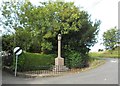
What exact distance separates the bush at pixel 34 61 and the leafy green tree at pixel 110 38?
86.3ft

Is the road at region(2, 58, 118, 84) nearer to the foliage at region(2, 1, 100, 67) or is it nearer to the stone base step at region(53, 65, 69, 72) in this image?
the stone base step at region(53, 65, 69, 72)

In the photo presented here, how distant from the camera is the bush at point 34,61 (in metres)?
24.6

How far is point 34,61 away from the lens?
26.7m

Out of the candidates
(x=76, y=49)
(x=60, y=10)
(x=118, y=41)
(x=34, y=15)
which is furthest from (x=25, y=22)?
(x=118, y=41)

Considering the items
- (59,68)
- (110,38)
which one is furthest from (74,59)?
(110,38)

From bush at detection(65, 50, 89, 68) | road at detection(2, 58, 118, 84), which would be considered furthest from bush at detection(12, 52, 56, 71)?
road at detection(2, 58, 118, 84)

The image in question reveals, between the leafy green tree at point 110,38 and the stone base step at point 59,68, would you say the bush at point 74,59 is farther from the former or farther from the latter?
the leafy green tree at point 110,38

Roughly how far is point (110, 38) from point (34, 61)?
28.5 metres

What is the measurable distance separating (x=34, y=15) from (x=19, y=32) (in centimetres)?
259

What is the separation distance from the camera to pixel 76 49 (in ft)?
97.1

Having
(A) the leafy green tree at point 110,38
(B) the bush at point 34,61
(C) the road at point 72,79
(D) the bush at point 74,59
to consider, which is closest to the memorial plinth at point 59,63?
(B) the bush at point 34,61

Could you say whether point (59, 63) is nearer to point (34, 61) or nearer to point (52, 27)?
point (34, 61)

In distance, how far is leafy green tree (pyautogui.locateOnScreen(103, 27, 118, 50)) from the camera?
52.8m

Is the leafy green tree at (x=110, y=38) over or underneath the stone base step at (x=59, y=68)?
over
